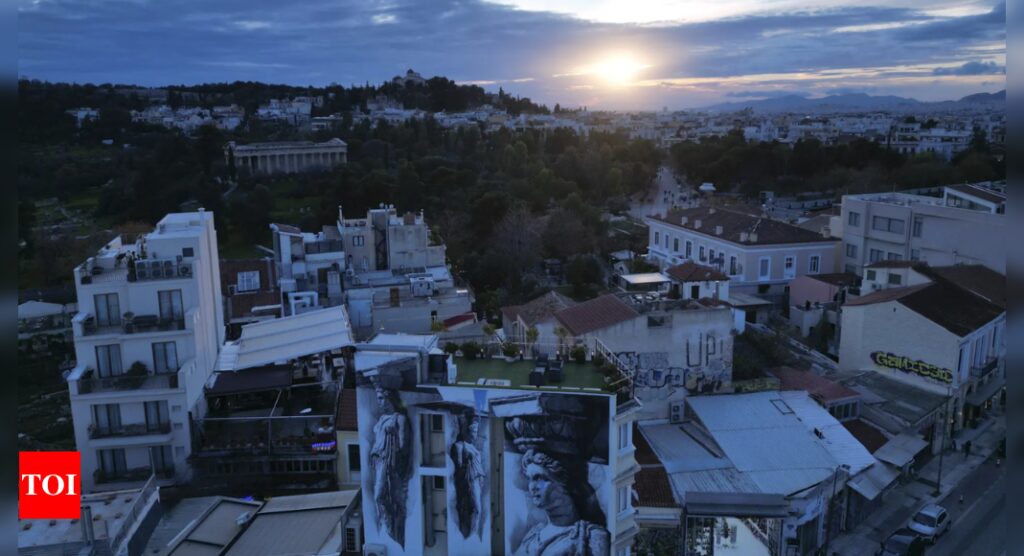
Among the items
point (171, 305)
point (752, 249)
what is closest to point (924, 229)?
point (752, 249)

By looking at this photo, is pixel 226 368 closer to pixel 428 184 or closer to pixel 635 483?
pixel 635 483

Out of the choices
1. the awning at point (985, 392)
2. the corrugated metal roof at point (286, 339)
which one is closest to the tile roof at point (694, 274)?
the awning at point (985, 392)

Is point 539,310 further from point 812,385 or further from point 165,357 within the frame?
point 165,357

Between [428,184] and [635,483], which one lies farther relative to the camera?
[428,184]

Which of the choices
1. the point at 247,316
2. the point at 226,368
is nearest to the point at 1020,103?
the point at 226,368

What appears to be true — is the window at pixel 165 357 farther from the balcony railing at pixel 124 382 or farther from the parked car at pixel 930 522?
the parked car at pixel 930 522
